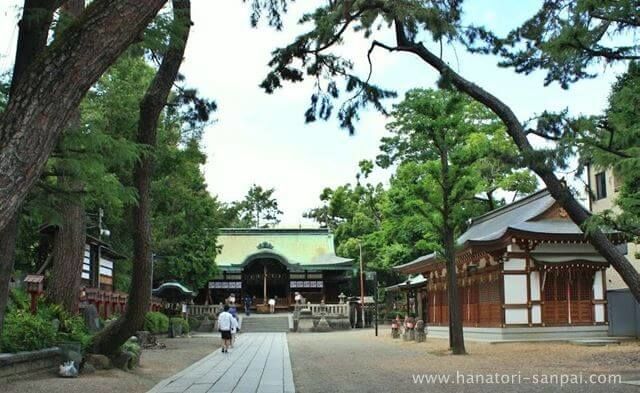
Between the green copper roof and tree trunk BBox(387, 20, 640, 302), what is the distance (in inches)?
1443

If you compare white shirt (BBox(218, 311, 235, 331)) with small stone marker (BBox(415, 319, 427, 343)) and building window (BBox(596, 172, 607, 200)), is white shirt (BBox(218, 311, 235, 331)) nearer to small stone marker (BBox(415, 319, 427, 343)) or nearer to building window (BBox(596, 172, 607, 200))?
small stone marker (BBox(415, 319, 427, 343))

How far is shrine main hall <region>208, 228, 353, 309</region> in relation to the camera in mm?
47466

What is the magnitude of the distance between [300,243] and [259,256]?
6884mm

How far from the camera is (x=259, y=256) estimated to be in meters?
47.0

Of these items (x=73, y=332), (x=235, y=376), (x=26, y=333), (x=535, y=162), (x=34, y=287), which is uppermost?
(x=535, y=162)

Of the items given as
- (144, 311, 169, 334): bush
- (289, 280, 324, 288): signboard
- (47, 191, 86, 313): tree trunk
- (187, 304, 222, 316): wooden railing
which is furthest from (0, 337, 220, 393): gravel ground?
(289, 280, 324, 288): signboard

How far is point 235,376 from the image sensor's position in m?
12.9

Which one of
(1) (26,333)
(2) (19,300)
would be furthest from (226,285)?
(1) (26,333)

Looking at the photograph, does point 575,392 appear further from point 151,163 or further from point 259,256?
point 259,256

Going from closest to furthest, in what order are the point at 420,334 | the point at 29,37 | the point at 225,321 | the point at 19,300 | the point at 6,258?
the point at 29,37, the point at 6,258, the point at 19,300, the point at 225,321, the point at 420,334

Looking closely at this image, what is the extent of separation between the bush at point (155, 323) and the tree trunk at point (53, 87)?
2068 centimetres

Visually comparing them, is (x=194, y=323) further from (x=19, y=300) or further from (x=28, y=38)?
(x=28, y=38)

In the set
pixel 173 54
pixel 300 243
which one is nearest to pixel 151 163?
pixel 173 54

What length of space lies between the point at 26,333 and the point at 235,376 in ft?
13.3
